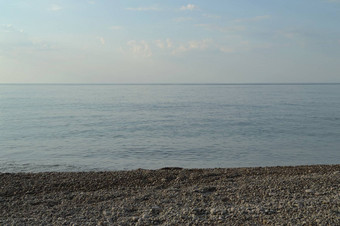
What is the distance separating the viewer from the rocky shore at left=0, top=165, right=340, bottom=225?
7.94 meters

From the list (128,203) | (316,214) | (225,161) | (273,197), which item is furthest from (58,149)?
(316,214)

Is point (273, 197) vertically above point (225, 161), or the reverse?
point (273, 197)

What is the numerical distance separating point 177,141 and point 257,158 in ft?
23.9

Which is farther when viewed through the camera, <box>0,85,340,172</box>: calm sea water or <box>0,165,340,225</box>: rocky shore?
<box>0,85,340,172</box>: calm sea water

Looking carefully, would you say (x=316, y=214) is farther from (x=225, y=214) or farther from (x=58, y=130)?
(x=58, y=130)

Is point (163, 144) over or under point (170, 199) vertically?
under

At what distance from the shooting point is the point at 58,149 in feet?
76.9

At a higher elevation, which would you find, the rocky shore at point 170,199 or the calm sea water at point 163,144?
the rocky shore at point 170,199

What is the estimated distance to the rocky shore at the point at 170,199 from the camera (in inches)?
313

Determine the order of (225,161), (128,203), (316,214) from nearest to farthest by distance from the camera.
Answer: (316,214)
(128,203)
(225,161)

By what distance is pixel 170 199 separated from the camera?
9852 millimetres

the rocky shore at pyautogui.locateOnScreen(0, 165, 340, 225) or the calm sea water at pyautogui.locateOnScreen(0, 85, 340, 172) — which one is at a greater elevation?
the rocky shore at pyautogui.locateOnScreen(0, 165, 340, 225)

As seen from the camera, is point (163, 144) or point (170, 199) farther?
point (163, 144)

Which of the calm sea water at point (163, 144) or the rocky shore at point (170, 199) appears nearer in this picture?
the rocky shore at point (170, 199)
